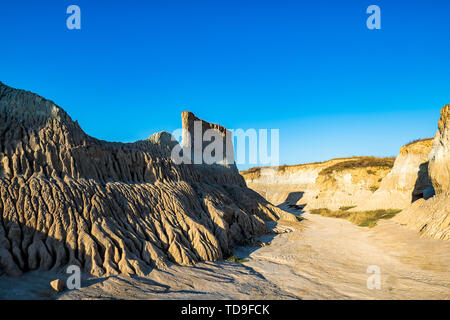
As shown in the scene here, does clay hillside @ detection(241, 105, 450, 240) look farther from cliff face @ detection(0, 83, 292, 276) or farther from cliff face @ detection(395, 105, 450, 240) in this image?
cliff face @ detection(0, 83, 292, 276)

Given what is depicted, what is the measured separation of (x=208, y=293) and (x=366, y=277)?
636cm

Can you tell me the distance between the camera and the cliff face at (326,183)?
137ft

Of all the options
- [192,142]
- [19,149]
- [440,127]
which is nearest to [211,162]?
[192,142]

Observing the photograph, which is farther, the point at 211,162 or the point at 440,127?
the point at 211,162

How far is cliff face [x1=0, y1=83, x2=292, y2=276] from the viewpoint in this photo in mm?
8742

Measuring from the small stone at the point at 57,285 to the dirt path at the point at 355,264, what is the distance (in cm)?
708

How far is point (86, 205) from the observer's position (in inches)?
406

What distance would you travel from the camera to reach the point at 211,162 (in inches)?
1085

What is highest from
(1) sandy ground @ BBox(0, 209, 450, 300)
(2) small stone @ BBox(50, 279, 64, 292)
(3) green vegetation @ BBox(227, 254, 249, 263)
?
(2) small stone @ BBox(50, 279, 64, 292)

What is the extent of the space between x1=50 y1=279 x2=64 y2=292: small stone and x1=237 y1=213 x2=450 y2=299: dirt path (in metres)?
7.08

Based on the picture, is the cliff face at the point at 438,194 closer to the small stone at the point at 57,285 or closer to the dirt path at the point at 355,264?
the dirt path at the point at 355,264

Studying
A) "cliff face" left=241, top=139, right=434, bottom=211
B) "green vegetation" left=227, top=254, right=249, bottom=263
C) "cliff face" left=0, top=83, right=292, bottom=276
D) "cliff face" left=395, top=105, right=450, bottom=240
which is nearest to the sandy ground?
"green vegetation" left=227, top=254, right=249, bottom=263

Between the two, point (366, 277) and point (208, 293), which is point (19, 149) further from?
point (366, 277)

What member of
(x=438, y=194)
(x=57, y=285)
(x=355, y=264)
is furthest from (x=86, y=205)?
(x=438, y=194)
